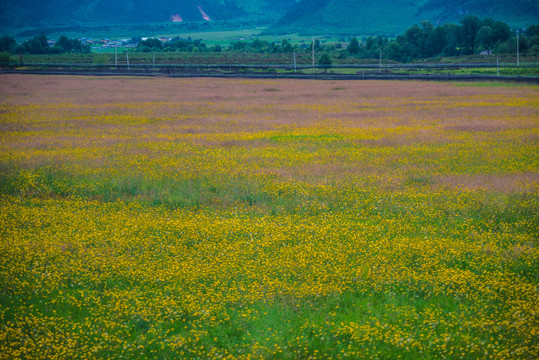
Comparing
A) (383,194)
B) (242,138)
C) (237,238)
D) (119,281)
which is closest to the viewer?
(119,281)

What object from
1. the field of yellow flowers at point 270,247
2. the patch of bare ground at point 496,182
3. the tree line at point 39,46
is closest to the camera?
the field of yellow flowers at point 270,247

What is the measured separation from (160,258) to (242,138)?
15152 mm

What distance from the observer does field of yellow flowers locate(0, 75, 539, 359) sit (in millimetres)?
7355

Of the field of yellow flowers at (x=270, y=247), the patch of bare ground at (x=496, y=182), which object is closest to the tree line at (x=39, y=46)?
the field of yellow flowers at (x=270, y=247)

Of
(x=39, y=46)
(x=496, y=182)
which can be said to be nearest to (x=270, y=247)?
(x=496, y=182)

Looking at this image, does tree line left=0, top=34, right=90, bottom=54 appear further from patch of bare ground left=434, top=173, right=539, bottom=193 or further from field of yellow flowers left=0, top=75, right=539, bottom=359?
patch of bare ground left=434, top=173, right=539, bottom=193

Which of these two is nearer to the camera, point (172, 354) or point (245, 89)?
point (172, 354)

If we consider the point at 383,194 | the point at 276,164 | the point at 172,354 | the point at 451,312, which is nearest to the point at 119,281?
the point at 172,354

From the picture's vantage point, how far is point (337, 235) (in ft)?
36.6

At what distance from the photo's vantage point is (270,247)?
1057cm

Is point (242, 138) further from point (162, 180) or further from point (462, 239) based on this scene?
point (462, 239)

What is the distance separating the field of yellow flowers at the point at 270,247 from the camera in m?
7.36

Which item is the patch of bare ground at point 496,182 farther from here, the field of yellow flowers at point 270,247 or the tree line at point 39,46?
the tree line at point 39,46

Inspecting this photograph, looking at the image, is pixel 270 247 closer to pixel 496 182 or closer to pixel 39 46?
pixel 496 182
